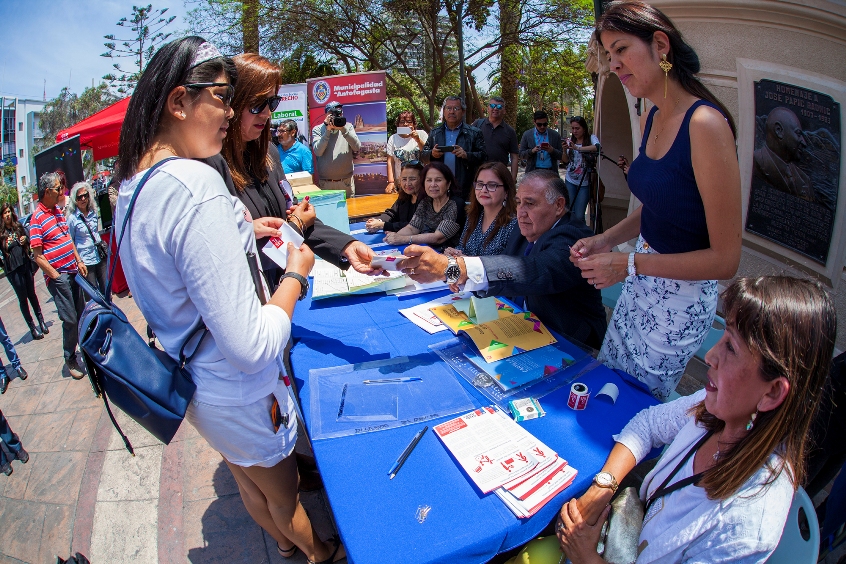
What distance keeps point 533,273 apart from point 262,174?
49.5 inches

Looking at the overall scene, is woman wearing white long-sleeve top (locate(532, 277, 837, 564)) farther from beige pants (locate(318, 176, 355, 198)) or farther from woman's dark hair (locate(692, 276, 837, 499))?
beige pants (locate(318, 176, 355, 198))

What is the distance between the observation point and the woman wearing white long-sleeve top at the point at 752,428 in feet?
3.13

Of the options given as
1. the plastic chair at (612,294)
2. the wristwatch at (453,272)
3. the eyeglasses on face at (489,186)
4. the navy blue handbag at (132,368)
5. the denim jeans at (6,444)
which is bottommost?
the denim jeans at (6,444)

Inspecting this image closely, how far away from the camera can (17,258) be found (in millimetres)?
5227

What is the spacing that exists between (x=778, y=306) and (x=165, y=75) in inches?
57.3

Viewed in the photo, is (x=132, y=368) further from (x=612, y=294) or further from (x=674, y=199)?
(x=612, y=294)

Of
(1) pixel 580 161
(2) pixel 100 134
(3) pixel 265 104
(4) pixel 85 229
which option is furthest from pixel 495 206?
(2) pixel 100 134

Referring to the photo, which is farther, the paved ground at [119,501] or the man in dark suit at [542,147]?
the man in dark suit at [542,147]

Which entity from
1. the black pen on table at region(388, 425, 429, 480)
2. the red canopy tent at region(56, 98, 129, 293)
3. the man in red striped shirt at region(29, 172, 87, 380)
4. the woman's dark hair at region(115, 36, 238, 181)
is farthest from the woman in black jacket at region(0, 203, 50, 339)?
the black pen on table at region(388, 425, 429, 480)

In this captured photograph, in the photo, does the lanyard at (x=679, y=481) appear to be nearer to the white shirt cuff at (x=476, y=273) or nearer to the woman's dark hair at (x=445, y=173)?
the white shirt cuff at (x=476, y=273)

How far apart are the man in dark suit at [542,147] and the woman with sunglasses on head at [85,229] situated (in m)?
5.85

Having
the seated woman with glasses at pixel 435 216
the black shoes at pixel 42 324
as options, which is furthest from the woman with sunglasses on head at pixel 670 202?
the black shoes at pixel 42 324

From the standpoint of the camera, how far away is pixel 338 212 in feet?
11.3

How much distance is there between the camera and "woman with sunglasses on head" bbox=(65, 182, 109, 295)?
5.17 meters
